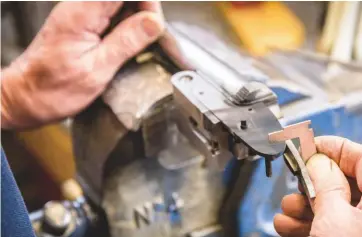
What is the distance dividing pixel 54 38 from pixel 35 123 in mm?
124

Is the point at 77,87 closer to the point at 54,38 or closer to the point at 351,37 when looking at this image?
the point at 54,38

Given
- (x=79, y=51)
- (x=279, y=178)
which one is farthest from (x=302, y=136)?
(x=79, y=51)

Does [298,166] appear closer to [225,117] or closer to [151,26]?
[225,117]

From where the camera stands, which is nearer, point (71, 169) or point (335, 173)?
point (335, 173)

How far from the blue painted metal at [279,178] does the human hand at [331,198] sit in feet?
0.38

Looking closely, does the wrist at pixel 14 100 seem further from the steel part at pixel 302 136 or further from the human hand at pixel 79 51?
the steel part at pixel 302 136

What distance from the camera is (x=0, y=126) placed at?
0.77 m

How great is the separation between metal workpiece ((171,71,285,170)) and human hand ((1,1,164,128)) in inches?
4.4

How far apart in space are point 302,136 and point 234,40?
906 mm

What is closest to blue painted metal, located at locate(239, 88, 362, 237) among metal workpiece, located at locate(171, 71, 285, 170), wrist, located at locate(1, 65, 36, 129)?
metal workpiece, located at locate(171, 71, 285, 170)

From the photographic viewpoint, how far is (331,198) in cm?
46

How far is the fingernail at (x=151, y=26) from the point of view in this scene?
701 mm

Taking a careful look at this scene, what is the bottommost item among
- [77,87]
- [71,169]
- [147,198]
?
[71,169]

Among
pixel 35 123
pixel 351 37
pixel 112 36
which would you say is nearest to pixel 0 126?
pixel 35 123
